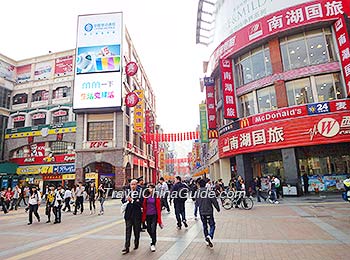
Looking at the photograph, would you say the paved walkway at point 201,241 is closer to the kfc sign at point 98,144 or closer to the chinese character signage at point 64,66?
the kfc sign at point 98,144

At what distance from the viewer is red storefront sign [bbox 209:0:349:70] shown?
62.1ft

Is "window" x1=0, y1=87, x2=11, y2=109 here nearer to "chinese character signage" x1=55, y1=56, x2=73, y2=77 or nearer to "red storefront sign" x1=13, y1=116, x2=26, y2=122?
"red storefront sign" x1=13, y1=116, x2=26, y2=122

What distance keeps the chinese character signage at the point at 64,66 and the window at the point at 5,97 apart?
7.37m

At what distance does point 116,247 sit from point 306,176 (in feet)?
57.2

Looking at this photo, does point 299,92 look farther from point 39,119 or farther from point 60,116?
point 39,119

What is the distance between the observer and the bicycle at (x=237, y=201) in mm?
14520

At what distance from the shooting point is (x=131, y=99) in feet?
93.1

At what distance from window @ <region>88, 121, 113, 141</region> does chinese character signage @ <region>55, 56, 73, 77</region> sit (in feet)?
27.6

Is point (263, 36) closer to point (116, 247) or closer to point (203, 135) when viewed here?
point (203, 135)

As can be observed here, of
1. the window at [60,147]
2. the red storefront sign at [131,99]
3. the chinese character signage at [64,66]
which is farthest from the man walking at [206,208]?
the chinese character signage at [64,66]

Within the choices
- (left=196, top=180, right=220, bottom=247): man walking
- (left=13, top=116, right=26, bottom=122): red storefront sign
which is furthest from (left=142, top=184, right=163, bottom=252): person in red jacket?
(left=13, top=116, right=26, bottom=122): red storefront sign

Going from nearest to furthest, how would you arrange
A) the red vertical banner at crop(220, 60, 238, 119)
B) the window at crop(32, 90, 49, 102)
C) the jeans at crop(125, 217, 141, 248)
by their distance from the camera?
the jeans at crop(125, 217, 141, 248) → the red vertical banner at crop(220, 60, 238, 119) → the window at crop(32, 90, 49, 102)

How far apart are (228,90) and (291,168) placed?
8.70 m

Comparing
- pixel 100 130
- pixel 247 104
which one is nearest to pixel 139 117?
pixel 100 130
